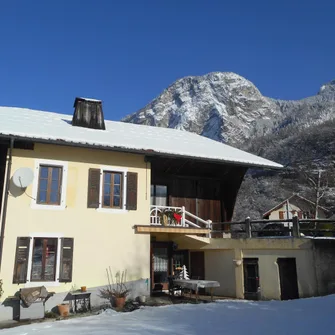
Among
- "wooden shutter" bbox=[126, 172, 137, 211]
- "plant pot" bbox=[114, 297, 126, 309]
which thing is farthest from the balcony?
"plant pot" bbox=[114, 297, 126, 309]

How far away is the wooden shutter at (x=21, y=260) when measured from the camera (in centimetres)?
1091

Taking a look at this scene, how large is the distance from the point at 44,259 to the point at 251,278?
7618 millimetres

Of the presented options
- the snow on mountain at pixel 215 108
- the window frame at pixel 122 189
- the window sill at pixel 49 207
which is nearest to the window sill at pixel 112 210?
the window frame at pixel 122 189

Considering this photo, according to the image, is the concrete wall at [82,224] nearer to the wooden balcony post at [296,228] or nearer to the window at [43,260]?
the window at [43,260]

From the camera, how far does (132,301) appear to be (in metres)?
12.2

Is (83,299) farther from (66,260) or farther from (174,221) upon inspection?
(174,221)

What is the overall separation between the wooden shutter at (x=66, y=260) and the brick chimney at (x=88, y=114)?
5265 millimetres

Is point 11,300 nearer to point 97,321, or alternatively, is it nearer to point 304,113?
point 97,321

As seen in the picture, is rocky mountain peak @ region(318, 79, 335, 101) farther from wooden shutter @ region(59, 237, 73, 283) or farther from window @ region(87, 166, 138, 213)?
wooden shutter @ region(59, 237, 73, 283)

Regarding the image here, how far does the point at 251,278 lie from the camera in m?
13.6

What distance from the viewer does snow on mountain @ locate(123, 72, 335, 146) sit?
15800cm

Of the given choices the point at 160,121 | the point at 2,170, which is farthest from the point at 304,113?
the point at 2,170

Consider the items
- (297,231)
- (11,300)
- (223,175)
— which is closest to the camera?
(11,300)

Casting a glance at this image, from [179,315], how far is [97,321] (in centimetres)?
223
